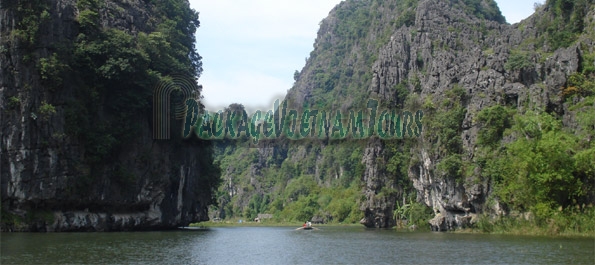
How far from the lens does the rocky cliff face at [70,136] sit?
44.9 m

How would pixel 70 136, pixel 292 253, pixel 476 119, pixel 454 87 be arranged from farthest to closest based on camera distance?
pixel 454 87 → pixel 476 119 → pixel 70 136 → pixel 292 253

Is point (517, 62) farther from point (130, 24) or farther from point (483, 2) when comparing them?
point (483, 2)

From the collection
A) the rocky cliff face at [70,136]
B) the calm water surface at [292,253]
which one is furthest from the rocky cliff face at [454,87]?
the rocky cliff face at [70,136]

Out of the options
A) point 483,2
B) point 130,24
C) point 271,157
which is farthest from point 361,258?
point 271,157

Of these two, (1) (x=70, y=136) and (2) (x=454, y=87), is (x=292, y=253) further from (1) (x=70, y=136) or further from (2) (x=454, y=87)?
(2) (x=454, y=87)

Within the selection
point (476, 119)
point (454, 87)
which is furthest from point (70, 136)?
point (454, 87)

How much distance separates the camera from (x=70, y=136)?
47.3 m

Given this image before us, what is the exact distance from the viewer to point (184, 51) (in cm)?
6291

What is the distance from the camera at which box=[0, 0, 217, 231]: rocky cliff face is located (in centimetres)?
4491

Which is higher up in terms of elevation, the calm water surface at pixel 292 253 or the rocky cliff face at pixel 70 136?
the rocky cliff face at pixel 70 136

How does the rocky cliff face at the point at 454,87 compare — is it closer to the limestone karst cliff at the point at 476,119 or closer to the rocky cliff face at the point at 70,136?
the limestone karst cliff at the point at 476,119

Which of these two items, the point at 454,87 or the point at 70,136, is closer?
the point at 70,136

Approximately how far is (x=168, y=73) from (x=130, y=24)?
16.8 feet

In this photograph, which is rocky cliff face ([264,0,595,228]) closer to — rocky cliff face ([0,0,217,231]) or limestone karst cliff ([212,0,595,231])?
limestone karst cliff ([212,0,595,231])
